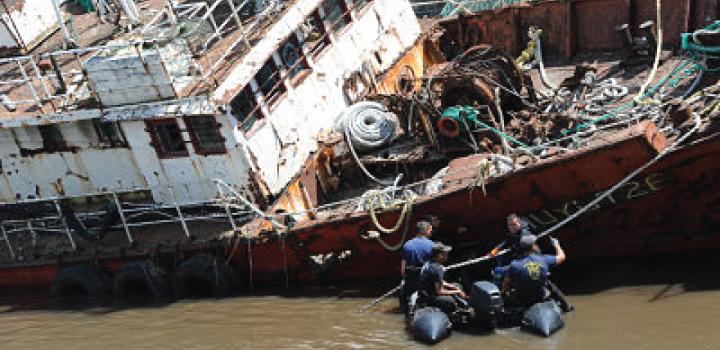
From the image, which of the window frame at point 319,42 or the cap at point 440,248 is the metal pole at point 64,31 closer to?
the window frame at point 319,42

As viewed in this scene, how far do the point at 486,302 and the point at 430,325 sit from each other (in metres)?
0.72

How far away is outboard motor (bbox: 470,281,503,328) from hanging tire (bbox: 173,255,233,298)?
4.00 metres

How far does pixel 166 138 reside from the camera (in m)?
12.1

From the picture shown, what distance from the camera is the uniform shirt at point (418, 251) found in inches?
397

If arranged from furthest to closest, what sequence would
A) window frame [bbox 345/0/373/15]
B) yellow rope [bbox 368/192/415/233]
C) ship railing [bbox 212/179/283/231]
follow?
window frame [bbox 345/0/373/15] → ship railing [bbox 212/179/283/231] → yellow rope [bbox 368/192/415/233]

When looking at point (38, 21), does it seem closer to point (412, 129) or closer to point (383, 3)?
point (383, 3)

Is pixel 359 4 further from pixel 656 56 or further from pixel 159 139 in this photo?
pixel 656 56

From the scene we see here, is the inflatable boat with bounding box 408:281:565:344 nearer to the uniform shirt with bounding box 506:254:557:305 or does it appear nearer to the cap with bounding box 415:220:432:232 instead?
the uniform shirt with bounding box 506:254:557:305

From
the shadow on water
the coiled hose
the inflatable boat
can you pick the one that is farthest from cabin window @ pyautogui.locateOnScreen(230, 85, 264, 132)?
the inflatable boat

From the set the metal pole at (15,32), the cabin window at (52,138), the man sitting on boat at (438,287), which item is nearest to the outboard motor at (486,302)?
the man sitting on boat at (438,287)

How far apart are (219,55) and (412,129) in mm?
3083

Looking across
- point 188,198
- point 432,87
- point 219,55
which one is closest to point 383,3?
point 432,87

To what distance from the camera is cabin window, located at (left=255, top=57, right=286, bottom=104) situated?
12.2 metres

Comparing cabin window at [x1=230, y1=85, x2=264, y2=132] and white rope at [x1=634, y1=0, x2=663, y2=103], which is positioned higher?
white rope at [x1=634, y1=0, x2=663, y2=103]
